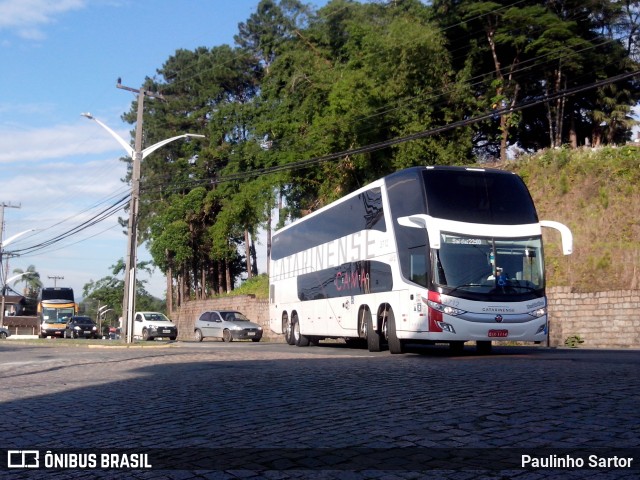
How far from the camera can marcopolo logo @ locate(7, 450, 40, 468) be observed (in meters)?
6.79

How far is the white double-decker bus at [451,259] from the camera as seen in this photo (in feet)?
56.3

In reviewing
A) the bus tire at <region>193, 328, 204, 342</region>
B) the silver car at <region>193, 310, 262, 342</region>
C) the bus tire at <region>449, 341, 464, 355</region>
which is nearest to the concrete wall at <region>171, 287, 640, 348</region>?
the bus tire at <region>449, 341, 464, 355</region>

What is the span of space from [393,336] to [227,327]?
21423 millimetres

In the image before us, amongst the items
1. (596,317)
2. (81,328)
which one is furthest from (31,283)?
(596,317)

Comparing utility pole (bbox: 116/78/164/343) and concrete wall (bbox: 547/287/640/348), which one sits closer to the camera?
concrete wall (bbox: 547/287/640/348)

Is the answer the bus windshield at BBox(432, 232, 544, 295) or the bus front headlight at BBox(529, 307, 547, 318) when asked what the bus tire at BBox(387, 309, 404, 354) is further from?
the bus front headlight at BBox(529, 307, 547, 318)

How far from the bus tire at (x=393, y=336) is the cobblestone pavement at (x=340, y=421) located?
191 inches

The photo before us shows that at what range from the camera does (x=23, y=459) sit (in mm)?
6996

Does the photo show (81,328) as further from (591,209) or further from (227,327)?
(591,209)

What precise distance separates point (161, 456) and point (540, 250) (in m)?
13.0

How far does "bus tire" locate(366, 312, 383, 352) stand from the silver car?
18.3 metres

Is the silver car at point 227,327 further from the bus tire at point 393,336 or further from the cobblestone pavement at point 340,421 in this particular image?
the cobblestone pavement at point 340,421

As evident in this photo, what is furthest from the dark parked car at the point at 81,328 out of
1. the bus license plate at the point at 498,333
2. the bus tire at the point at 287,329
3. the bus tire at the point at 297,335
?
the bus license plate at the point at 498,333

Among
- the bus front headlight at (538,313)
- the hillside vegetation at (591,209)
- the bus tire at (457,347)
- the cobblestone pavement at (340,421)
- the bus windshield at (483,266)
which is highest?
the hillside vegetation at (591,209)
